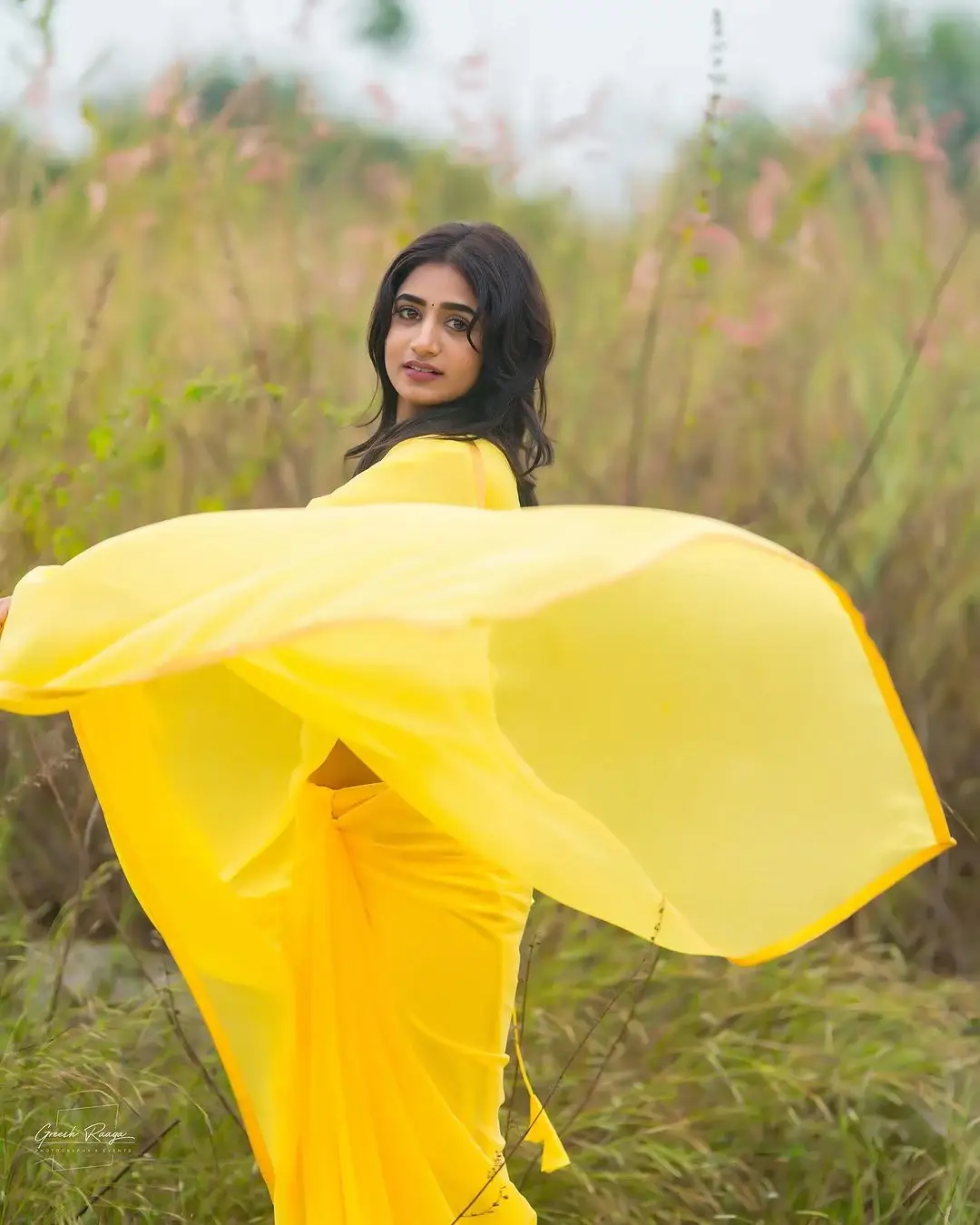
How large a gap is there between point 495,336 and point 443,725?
2.13 feet

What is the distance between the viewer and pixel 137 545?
1818 mm

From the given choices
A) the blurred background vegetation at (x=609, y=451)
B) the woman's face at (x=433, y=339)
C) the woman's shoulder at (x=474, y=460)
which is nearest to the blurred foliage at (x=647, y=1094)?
the blurred background vegetation at (x=609, y=451)

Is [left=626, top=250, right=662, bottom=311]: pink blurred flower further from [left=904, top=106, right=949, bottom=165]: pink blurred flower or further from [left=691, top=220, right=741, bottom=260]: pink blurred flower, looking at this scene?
[left=904, top=106, right=949, bottom=165]: pink blurred flower

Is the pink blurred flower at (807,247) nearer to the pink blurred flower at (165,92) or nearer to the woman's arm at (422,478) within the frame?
the pink blurred flower at (165,92)

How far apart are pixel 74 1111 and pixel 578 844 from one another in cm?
120

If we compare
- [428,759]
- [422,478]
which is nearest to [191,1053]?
[428,759]

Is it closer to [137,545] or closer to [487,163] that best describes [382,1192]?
[137,545]

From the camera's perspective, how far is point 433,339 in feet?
6.94

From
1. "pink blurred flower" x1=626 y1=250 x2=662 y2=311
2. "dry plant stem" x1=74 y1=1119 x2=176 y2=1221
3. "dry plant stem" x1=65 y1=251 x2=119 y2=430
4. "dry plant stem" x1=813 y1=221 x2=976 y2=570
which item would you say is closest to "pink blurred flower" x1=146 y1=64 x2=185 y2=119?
"dry plant stem" x1=65 y1=251 x2=119 y2=430

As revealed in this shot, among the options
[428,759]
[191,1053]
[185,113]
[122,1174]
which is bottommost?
[122,1174]

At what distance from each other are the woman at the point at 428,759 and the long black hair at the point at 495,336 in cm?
10

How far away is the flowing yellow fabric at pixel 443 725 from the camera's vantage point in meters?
1.73

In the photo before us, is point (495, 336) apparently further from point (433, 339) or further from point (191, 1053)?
point (191, 1053)

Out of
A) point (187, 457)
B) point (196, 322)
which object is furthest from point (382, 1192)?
point (196, 322)
